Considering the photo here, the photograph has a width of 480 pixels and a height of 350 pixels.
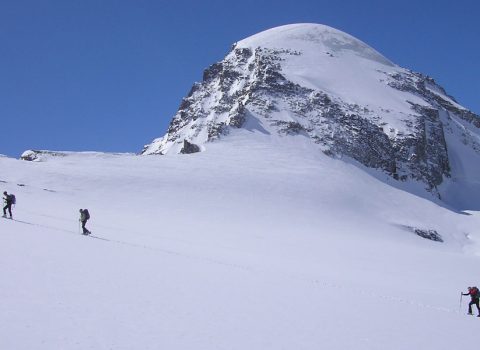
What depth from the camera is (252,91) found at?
83.1 meters

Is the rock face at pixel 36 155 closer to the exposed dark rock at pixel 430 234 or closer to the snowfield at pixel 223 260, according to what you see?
the snowfield at pixel 223 260

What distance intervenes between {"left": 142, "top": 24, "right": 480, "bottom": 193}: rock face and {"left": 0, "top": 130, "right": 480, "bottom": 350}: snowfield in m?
12.2

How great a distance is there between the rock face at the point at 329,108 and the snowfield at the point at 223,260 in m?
12.2

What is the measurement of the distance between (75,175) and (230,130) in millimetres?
31261

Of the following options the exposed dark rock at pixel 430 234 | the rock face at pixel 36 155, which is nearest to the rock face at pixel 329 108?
the rock face at pixel 36 155

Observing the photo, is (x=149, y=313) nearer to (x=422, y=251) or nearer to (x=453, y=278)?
(x=453, y=278)

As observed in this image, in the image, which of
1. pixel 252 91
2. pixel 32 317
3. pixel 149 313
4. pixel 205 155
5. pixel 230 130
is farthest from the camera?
pixel 252 91

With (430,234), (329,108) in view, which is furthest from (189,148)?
(430,234)

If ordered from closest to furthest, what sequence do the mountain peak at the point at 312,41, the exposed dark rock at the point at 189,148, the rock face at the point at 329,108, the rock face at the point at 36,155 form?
the rock face at the point at 36,155, the exposed dark rock at the point at 189,148, the rock face at the point at 329,108, the mountain peak at the point at 312,41

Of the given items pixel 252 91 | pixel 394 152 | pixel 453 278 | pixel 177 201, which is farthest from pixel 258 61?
pixel 453 278

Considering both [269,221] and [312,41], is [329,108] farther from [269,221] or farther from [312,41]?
[269,221]

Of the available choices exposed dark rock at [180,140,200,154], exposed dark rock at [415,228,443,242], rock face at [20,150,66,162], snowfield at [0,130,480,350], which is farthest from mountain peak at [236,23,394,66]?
exposed dark rock at [415,228,443,242]

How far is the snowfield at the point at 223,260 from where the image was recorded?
9.96m

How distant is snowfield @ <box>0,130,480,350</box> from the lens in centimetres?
996
